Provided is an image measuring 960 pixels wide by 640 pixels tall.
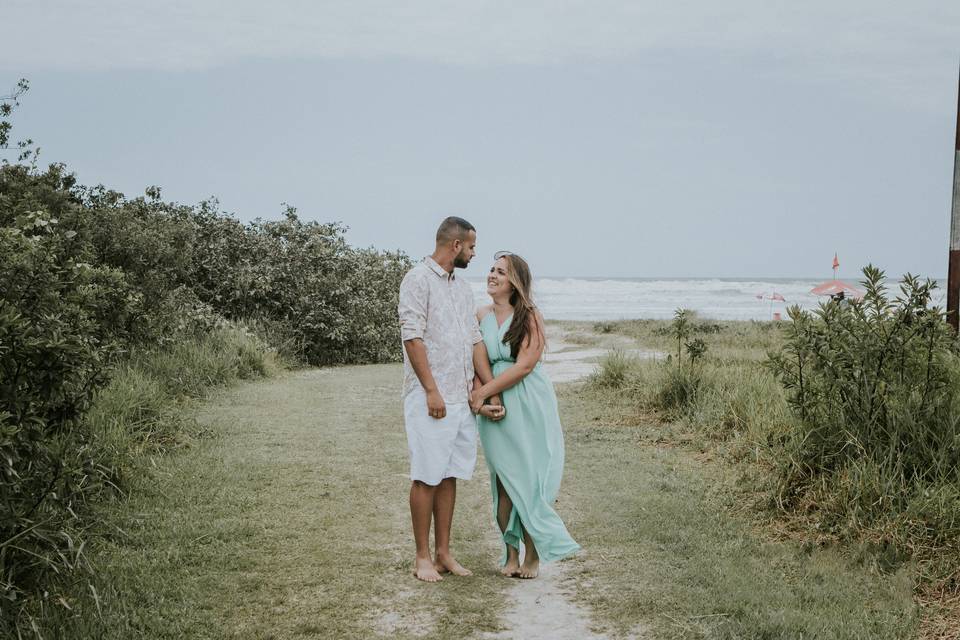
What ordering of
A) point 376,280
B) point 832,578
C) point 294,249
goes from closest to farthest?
point 832,578 → point 294,249 → point 376,280

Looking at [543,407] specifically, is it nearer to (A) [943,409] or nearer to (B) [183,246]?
(A) [943,409]

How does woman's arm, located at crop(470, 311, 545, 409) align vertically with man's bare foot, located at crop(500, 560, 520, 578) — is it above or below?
above

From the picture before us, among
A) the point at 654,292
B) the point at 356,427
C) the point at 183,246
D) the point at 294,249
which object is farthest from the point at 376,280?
the point at 654,292

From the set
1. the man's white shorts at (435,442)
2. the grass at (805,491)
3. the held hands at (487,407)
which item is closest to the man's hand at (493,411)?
the held hands at (487,407)

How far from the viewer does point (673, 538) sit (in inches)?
252

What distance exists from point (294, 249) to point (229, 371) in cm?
634

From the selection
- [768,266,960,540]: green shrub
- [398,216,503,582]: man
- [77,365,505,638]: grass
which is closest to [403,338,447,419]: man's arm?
[398,216,503,582]: man

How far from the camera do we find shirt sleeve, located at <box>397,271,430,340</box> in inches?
203

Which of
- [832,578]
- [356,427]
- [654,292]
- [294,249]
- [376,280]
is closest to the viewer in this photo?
[832,578]

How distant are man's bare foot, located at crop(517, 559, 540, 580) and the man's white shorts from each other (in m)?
0.76

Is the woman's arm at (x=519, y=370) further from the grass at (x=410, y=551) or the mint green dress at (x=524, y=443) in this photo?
the grass at (x=410, y=551)

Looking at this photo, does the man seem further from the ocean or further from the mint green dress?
the ocean

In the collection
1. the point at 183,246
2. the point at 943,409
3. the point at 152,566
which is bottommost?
the point at 152,566

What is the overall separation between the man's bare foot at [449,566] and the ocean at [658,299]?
4360 cm
